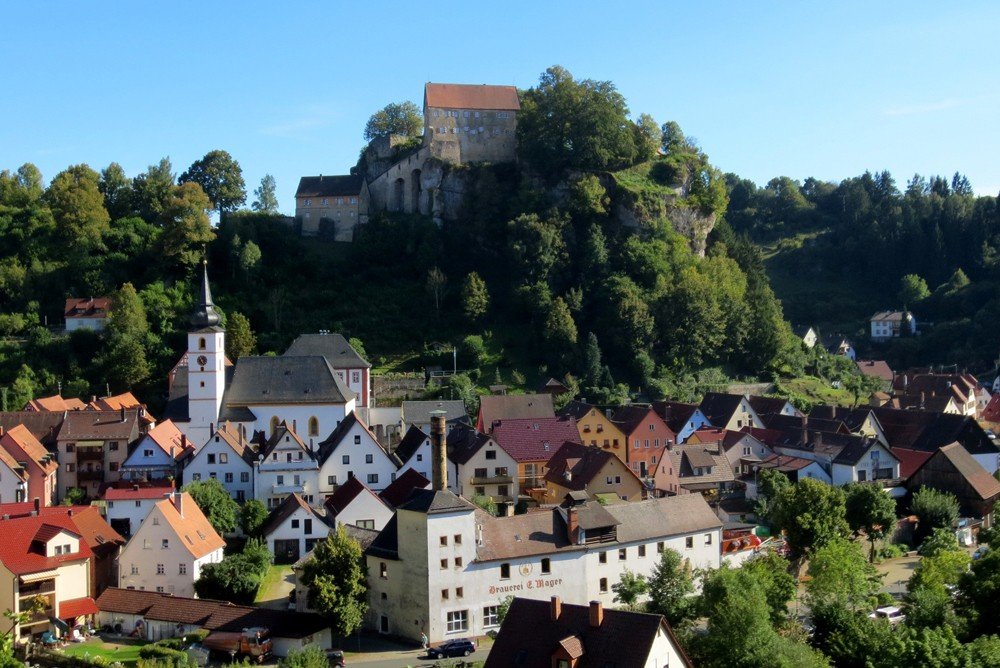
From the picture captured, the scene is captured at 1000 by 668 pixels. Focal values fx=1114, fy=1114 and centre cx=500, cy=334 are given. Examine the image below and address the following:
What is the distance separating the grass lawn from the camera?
34875mm

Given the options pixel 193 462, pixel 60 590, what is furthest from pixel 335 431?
pixel 60 590

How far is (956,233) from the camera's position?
119750mm

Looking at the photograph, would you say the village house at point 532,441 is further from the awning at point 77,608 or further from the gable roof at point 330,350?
the awning at point 77,608

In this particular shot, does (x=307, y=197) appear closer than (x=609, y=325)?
No

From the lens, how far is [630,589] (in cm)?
3803

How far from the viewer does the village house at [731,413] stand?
65.3 m

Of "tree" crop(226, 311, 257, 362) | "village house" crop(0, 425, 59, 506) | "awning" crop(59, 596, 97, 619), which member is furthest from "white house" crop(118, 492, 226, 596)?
"tree" crop(226, 311, 257, 362)

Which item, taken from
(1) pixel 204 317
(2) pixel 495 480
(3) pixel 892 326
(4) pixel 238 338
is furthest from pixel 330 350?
(3) pixel 892 326

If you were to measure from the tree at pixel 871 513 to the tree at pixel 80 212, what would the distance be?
54434 millimetres

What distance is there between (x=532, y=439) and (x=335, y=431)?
9.59m

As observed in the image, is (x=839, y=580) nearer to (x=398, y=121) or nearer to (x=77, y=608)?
(x=77, y=608)

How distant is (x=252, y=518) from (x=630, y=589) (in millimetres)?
16286

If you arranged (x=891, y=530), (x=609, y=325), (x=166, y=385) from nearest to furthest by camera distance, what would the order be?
(x=891, y=530) → (x=166, y=385) → (x=609, y=325)

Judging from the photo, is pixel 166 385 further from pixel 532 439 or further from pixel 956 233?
pixel 956 233
